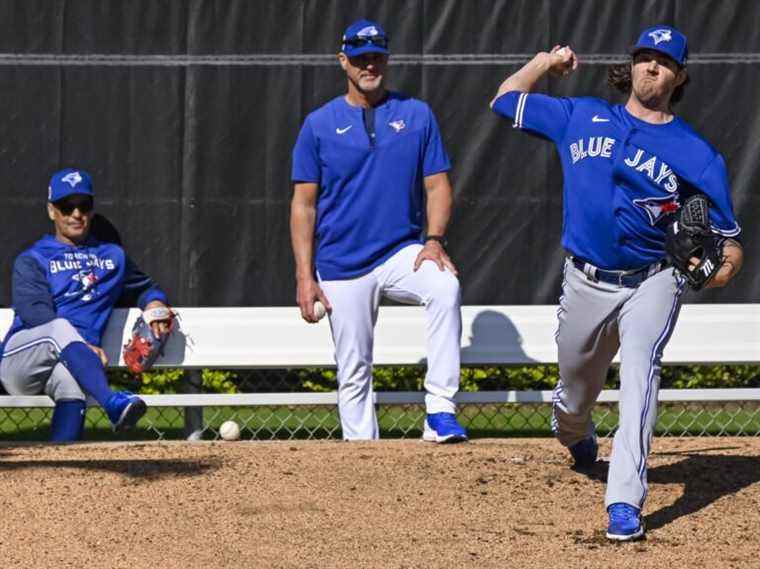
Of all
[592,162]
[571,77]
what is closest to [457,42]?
[571,77]

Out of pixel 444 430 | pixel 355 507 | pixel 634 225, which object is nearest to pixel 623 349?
pixel 634 225

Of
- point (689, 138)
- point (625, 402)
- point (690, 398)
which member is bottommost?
point (690, 398)

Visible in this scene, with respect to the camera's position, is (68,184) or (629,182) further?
(68,184)

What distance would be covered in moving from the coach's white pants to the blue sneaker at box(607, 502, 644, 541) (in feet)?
5.91

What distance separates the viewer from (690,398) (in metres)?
7.92

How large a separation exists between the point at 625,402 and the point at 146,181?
154 inches

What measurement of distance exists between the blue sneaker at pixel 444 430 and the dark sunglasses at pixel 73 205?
214cm

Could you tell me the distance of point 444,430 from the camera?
695 centimetres

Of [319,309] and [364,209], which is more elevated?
[364,209]

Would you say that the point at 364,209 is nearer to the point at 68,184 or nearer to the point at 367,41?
the point at 367,41

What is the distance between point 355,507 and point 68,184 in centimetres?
281

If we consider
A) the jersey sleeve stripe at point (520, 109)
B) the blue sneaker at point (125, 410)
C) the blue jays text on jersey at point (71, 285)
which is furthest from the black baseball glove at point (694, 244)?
the blue jays text on jersey at point (71, 285)

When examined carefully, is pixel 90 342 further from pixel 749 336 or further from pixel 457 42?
pixel 749 336

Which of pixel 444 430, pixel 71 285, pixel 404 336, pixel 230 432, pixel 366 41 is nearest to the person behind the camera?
pixel 444 430
